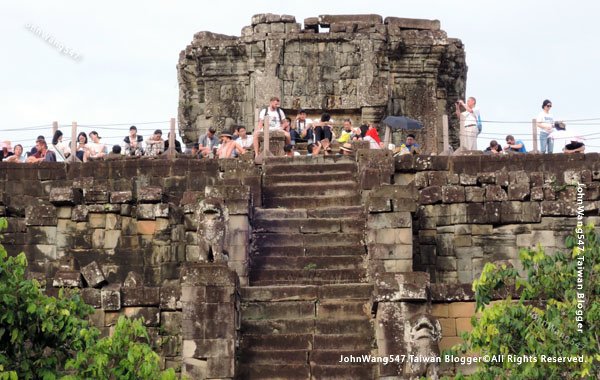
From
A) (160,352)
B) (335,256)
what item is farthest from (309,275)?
(160,352)

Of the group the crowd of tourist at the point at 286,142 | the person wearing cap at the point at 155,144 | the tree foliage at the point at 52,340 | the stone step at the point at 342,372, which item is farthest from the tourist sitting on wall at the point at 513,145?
the tree foliage at the point at 52,340

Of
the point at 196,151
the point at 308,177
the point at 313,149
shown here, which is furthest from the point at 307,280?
the point at 196,151

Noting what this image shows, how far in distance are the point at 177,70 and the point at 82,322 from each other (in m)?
21.1

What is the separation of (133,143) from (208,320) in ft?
36.2

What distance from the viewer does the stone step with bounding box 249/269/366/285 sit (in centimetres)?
2914

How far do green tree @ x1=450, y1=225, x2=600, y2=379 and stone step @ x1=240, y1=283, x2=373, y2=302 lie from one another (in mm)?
3816

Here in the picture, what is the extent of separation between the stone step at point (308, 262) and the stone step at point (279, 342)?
2469 millimetres

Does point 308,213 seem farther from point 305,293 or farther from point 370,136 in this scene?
point 370,136

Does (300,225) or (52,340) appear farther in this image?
(300,225)

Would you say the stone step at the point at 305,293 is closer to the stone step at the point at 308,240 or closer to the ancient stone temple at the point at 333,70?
the stone step at the point at 308,240

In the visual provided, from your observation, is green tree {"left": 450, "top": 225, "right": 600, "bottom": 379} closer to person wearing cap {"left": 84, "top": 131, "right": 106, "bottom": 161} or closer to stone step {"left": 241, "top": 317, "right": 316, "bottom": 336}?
stone step {"left": 241, "top": 317, "right": 316, "bottom": 336}

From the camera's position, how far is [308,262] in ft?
97.3

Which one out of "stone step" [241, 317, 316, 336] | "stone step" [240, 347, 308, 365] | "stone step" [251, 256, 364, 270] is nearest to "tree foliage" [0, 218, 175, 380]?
"stone step" [240, 347, 308, 365]

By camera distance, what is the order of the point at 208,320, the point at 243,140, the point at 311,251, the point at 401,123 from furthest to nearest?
the point at 401,123, the point at 243,140, the point at 311,251, the point at 208,320
